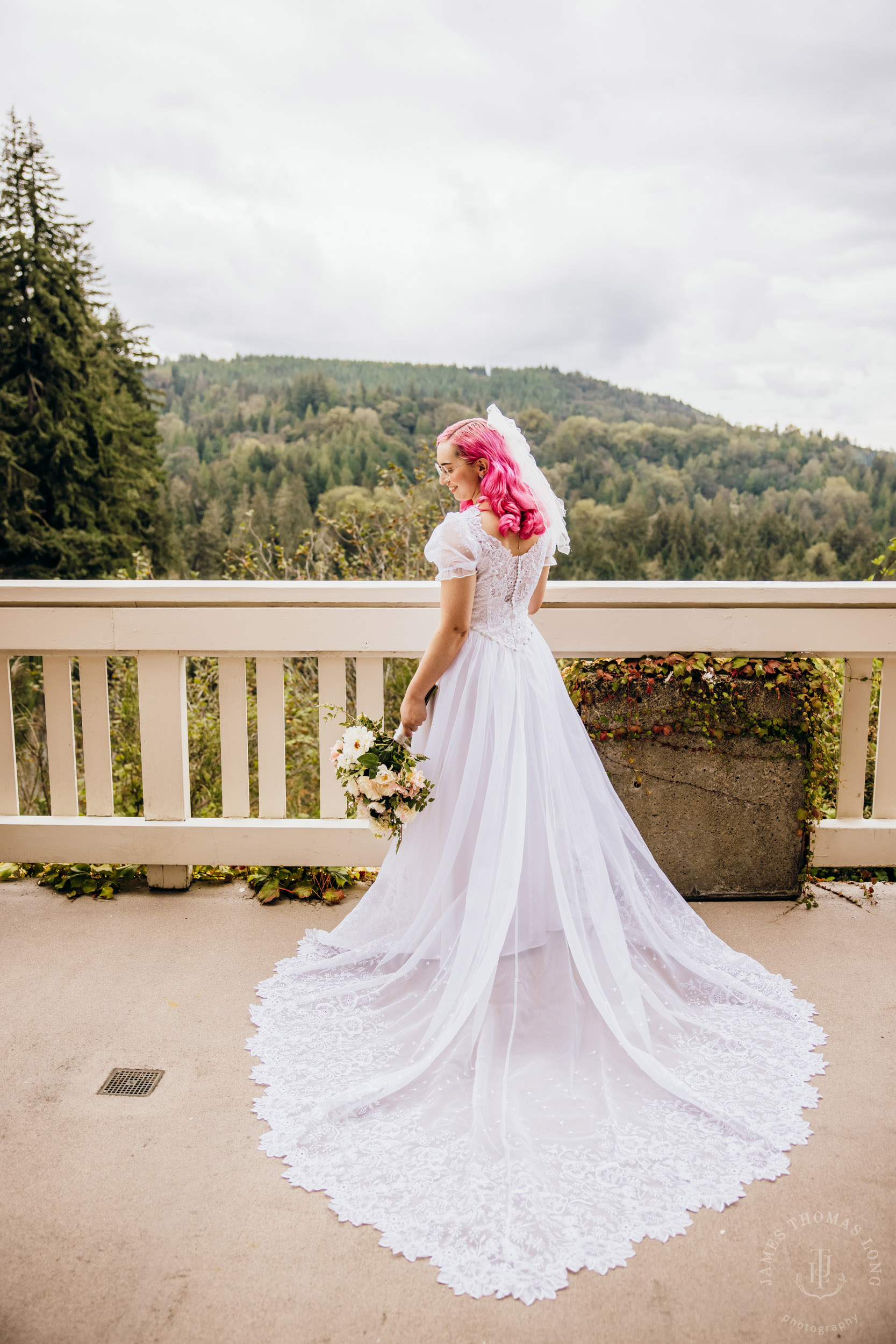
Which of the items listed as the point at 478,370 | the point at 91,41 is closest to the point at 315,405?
the point at 478,370

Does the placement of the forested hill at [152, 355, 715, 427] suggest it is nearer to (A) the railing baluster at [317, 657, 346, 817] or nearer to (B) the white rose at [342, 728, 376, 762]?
(A) the railing baluster at [317, 657, 346, 817]

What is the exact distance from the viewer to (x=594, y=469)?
533 inches

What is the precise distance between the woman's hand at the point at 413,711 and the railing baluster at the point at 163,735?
982 mm

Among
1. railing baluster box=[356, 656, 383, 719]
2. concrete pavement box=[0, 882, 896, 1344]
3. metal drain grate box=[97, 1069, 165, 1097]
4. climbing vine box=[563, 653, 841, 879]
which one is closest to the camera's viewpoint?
concrete pavement box=[0, 882, 896, 1344]

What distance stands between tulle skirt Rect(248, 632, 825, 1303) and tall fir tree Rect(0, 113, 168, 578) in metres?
15.8

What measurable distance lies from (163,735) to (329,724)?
587 millimetres

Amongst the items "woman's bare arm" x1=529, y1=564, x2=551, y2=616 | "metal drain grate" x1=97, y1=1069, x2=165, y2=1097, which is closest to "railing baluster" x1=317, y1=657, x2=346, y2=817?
"woman's bare arm" x1=529, y1=564, x2=551, y2=616

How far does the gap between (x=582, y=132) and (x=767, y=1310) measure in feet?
37.4

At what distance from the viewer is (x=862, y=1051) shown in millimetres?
2152

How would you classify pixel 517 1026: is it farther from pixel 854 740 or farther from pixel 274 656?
pixel 854 740

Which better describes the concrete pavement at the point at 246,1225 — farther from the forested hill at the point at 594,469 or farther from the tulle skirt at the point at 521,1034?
the forested hill at the point at 594,469

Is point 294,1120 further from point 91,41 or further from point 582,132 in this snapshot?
point 582,132

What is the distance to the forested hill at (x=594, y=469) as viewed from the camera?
42.6 feet

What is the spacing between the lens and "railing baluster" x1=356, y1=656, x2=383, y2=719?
117 inches
